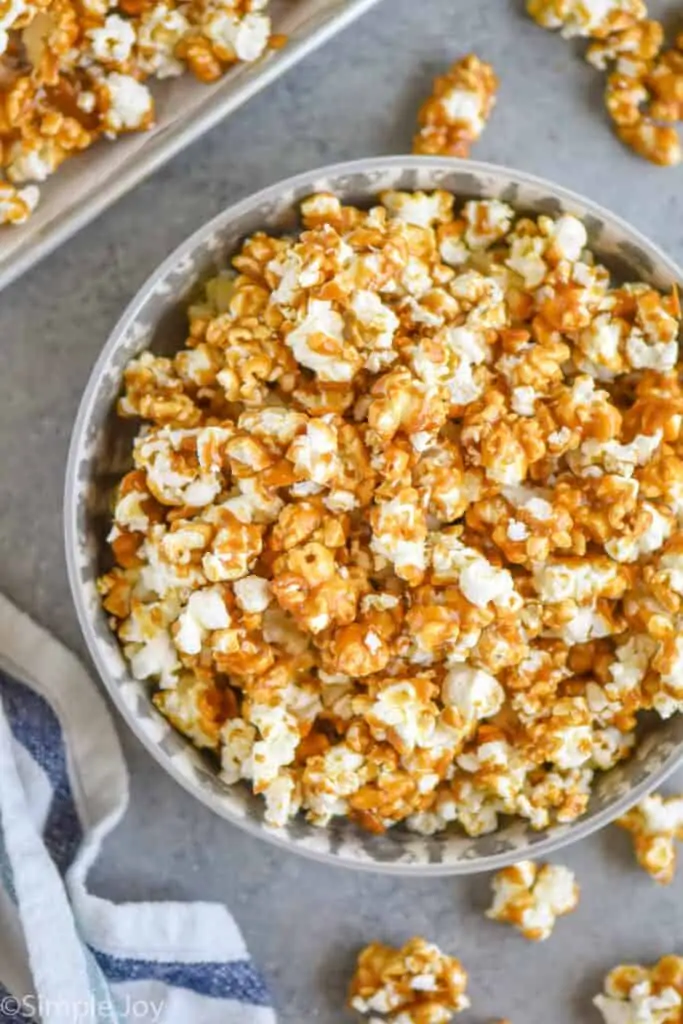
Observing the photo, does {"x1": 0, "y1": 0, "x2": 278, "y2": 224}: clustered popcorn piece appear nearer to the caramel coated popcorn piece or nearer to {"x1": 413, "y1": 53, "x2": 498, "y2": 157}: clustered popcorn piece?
{"x1": 413, "y1": 53, "x2": 498, "y2": 157}: clustered popcorn piece

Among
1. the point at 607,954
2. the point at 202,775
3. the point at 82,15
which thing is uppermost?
the point at 82,15

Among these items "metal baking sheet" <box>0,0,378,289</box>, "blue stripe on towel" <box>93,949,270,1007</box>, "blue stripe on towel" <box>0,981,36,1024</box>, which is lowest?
"blue stripe on towel" <box>93,949,270,1007</box>

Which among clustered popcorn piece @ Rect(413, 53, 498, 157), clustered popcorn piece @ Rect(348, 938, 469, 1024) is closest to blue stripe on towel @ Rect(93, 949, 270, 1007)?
clustered popcorn piece @ Rect(348, 938, 469, 1024)

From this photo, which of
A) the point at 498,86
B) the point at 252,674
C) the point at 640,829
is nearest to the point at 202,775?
the point at 252,674

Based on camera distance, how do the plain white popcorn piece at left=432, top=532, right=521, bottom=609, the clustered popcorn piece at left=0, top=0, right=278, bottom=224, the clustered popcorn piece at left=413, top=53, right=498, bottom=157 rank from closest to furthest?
the plain white popcorn piece at left=432, top=532, right=521, bottom=609 < the clustered popcorn piece at left=0, top=0, right=278, bottom=224 < the clustered popcorn piece at left=413, top=53, right=498, bottom=157

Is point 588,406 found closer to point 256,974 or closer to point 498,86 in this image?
point 498,86

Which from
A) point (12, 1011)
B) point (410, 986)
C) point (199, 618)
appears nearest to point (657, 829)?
point (410, 986)

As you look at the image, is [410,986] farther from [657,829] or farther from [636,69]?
[636,69]
